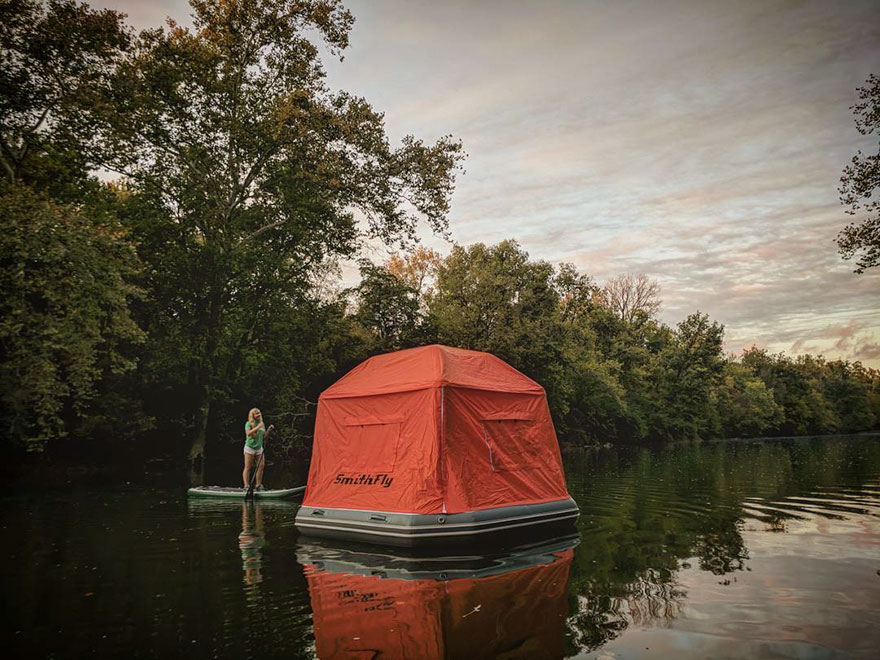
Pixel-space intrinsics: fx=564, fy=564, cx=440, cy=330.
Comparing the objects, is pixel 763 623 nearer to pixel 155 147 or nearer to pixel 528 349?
pixel 155 147

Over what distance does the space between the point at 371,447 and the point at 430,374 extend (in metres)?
1.88

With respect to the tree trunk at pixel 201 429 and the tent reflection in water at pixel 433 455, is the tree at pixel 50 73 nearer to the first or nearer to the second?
the tree trunk at pixel 201 429

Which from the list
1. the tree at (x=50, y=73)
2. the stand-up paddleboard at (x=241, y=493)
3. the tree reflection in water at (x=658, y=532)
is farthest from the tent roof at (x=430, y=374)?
the tree at (x=50, y=73)

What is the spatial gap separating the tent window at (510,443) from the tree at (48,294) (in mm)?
14300

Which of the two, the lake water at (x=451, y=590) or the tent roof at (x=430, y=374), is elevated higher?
the tent roof at (x=430, y=374)

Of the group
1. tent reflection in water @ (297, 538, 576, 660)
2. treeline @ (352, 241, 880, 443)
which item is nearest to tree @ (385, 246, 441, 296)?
treeline @ (352, 241, 880, 443)

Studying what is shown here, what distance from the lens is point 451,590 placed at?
23.5 ft

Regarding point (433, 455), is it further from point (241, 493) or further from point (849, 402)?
point (849, 402)

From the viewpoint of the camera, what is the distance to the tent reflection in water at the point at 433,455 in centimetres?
951

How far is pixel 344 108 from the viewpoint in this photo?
2530cm

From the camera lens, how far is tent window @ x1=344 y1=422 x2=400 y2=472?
1038 centimetres

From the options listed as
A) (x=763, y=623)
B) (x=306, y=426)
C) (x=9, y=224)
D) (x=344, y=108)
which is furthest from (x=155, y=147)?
(x=763, y=623)

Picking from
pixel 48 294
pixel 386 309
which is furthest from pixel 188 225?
pixel 386 309

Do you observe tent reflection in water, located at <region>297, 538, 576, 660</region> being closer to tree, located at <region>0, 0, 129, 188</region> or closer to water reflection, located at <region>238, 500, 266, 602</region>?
water reflection, located at <region>238, 500, 266, 602</region>
